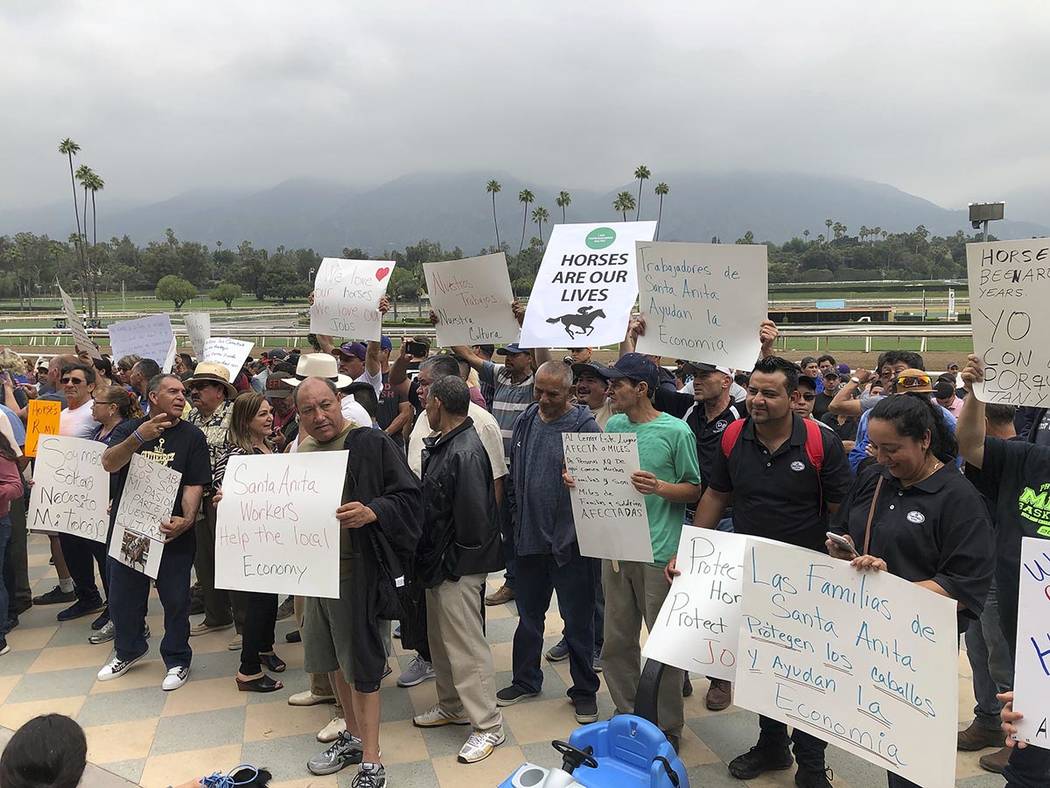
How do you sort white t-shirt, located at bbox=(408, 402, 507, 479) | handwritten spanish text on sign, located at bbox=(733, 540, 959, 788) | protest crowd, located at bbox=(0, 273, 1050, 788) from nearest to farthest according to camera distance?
handwritten spanish text on sign, located at bbox=(733, 540, 959, 788)
protest crowd, located at bbox=(0, 273, 1050, 788)
white t-shirt, located at bbox=(408, 402, 507, 479)

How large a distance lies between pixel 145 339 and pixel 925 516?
28.5ft

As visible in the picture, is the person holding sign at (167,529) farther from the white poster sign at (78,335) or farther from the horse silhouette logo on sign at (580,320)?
the white poster sign at (78,335)

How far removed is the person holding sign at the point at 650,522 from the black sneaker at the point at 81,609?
475 cm

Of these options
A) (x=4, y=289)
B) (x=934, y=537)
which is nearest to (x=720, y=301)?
(x=934, y=537)

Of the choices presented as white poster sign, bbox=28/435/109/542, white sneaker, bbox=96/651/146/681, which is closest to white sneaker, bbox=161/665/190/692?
white sneaker, bbox=96/651/146/681

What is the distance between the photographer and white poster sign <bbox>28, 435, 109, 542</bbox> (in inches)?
210

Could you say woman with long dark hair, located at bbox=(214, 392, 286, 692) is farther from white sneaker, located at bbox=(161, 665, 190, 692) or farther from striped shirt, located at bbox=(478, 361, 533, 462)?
striped shirt, located at bbox=(478, 361, 533, 462)

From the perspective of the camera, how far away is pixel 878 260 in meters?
113

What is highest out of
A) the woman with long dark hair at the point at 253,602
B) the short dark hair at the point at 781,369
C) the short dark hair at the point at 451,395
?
the short dark hair at the point at 781,369

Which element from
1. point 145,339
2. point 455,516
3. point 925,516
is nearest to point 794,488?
point 925,516

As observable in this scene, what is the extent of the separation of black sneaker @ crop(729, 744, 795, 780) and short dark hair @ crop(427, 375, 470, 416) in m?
2.40

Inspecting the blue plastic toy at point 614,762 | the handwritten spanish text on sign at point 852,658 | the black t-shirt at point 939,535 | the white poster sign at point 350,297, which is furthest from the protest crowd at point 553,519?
the white poster sign at point 350,297

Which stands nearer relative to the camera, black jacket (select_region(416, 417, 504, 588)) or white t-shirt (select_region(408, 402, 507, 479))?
black jacket (select_region(416, 417, 504, 588))

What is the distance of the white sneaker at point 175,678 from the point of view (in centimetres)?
498
